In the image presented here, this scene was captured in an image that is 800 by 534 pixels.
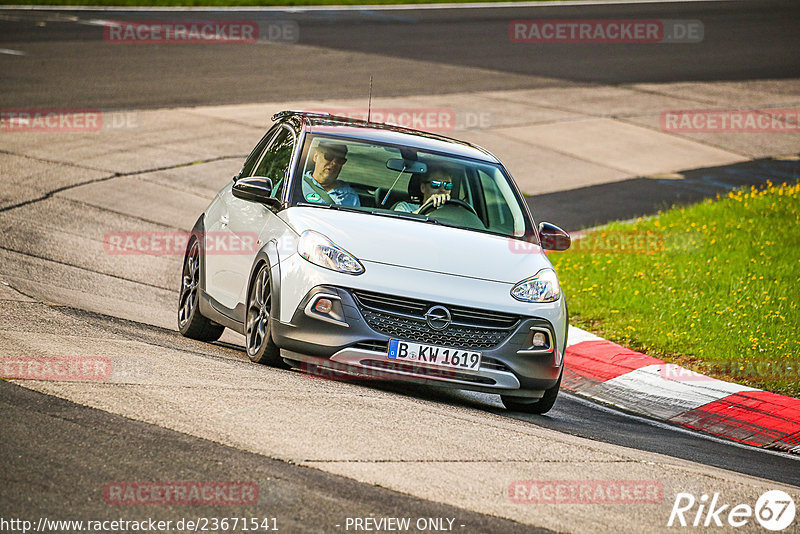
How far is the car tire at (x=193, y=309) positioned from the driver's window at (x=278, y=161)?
86 centimetres

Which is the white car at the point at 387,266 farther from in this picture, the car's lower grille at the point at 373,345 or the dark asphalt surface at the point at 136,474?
the dark asphalt surface at the point at 136,474

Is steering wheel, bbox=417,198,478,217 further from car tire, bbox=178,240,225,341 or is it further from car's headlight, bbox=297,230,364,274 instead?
car tire, bbox=178,240,225,341

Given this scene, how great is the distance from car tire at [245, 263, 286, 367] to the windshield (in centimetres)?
66

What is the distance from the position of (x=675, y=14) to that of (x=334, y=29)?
45.4 ft

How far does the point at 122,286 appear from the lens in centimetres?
1138

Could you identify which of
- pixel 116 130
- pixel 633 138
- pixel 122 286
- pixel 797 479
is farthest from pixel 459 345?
pixel 633 138

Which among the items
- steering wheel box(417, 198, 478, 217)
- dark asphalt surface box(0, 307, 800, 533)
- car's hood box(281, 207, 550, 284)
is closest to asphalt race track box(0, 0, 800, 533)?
dark asphalt surface box(0, 307, 800, 533)

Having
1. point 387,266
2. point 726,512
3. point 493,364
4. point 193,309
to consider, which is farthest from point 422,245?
point 726,512

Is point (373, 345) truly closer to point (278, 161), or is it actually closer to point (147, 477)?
point (278, 161)

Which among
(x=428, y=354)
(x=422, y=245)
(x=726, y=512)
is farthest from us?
(x=422, y=245)

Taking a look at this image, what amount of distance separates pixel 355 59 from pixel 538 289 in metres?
20.6

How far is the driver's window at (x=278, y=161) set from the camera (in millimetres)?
8609

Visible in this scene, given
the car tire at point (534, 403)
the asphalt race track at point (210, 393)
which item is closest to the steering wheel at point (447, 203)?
the asphalt race track at point (210, 393)

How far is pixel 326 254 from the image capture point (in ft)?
24.7
